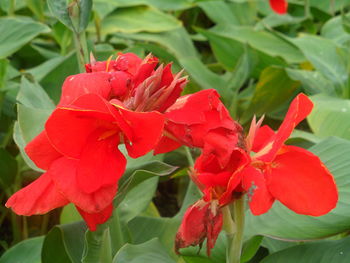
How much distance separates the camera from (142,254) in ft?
2.28

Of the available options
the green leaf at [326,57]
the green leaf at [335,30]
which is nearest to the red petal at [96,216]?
the green leaf at [326,57]

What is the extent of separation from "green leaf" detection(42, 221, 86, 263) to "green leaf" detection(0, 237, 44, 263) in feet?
0.22

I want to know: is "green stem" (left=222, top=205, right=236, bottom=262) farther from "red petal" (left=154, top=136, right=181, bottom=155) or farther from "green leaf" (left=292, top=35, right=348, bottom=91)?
"green leaf" (left=292, top=35, right=348, bottom=91)

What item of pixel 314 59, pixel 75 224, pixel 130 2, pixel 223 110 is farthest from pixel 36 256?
pixel 130 2

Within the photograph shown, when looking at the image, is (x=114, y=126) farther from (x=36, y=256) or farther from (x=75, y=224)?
(x=36, y=256)

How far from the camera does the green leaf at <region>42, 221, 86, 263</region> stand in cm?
83

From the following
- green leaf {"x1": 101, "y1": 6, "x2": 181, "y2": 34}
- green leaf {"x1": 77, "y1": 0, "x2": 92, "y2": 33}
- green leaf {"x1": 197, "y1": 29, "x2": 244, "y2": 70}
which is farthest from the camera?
green leaf {"x1": 101, "y1": 6, "x2": 181, "y2": 34}

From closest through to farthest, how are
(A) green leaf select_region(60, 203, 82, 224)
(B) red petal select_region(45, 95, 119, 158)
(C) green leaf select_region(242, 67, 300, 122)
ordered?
(B) red petal select_region(45, 95, 119, 158), (A) green leaf select_region(60, 203, 82, 224), (C) green leaf select_region(242, 67, 300, 122)

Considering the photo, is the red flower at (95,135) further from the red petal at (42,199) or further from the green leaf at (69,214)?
the green leaf at (69,214)

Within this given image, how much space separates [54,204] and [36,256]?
0.40 metres

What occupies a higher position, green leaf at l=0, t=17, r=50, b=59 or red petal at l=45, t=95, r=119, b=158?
red petal at l=45, t=95, r=119, b=158

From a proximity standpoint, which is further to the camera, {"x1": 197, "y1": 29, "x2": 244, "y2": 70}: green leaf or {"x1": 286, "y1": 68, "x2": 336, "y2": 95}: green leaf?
{"x1": 197, "y1": 29, "x2": 244, "y2": 70}: green leaf

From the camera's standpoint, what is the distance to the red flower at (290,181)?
1.78 ft

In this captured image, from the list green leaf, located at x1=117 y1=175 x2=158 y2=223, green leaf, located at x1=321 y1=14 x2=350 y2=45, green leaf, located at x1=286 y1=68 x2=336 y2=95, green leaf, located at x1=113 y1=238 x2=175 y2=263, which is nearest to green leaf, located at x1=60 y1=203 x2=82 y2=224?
green leaf, located at x1=117 y1=175 x2=158 y2=223
